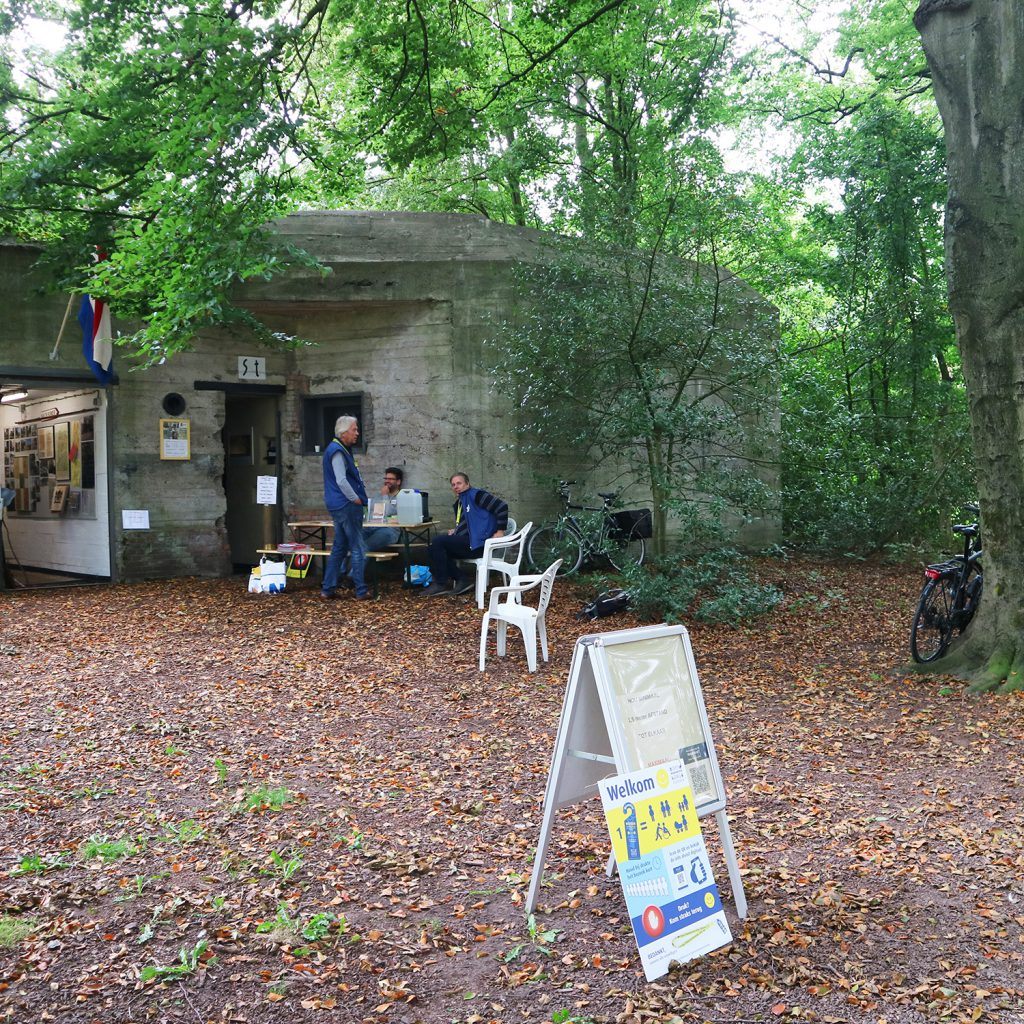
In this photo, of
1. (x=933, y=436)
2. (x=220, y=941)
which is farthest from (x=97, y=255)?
(x=933, y=436)

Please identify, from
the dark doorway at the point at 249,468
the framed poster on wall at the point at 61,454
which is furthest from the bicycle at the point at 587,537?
the framed poster on wall at the point at 61,454

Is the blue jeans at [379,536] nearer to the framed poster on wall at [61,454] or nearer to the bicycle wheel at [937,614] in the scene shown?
the framed poster on wall at [61,454]

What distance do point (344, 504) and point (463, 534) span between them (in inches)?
54.3

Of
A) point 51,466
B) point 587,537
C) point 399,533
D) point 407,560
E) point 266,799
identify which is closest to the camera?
point 266,799

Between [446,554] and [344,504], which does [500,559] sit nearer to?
[446,554]

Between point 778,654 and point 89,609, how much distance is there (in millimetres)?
6960

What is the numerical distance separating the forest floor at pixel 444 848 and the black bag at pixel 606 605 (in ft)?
5.70

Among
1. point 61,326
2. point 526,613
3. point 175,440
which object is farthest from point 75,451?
point 526,613

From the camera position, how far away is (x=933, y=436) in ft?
39.8

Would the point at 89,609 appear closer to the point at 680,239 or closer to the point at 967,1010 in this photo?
the point at 680,239

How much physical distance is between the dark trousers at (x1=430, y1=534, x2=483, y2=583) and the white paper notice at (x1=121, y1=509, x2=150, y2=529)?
12.2 ft

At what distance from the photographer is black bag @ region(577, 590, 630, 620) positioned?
923 cm

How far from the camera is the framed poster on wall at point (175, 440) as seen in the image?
39.3ft

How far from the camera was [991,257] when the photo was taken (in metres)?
6.18
